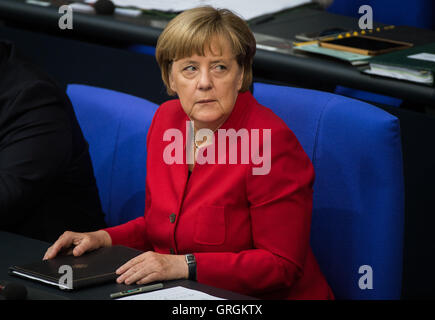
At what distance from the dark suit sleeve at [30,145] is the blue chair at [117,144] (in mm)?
160

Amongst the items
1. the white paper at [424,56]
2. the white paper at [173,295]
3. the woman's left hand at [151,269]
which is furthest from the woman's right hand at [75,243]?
the white paper at [424,56]

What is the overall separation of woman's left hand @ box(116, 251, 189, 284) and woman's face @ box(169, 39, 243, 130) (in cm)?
34

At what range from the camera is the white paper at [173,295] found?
4.36 ft

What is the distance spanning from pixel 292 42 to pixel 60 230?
1173 mm

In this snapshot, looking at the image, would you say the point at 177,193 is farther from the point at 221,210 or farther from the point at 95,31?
the point at 95,31

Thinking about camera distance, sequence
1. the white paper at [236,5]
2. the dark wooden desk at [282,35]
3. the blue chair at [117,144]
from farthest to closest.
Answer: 1. the white paper at [236,5]
2. the dark wooden desk at [282,35]
3. the blue chair at [117,144]

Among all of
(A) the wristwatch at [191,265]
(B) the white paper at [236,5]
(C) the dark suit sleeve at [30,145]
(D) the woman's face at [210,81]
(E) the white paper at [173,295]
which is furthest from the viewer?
(B) the white paper at [236,5]

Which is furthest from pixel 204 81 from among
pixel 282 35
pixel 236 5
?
pixel 236 5

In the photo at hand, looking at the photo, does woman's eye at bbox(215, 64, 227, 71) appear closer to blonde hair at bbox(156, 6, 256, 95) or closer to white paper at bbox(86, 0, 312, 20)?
blonde hair at bbox(156, 6, 256, 95)

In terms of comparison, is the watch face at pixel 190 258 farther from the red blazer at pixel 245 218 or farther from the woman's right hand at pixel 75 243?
the woman's right hand at pixel 75 243

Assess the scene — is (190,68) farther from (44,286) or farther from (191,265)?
(44,286)

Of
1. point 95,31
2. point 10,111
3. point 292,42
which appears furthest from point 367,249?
point 95,31

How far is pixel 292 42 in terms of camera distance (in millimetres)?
2697
